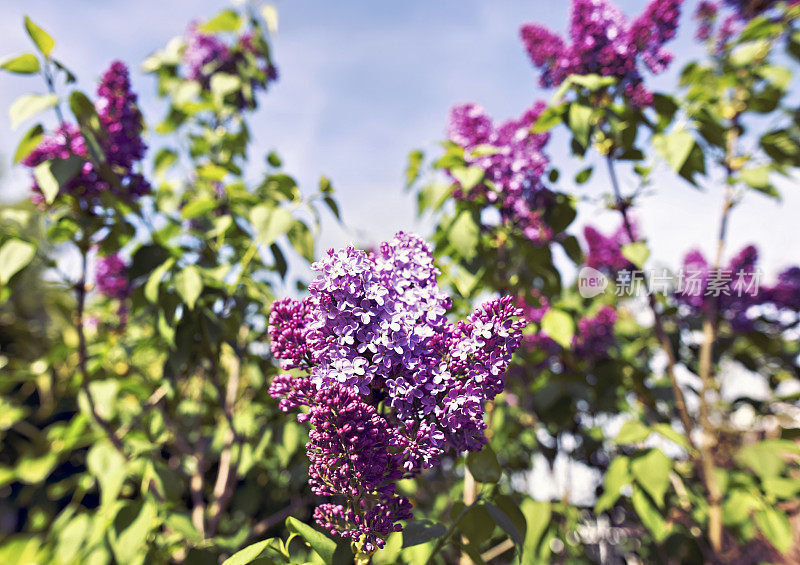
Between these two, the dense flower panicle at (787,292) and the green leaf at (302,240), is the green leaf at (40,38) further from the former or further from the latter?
the dense flower panicle at (787,292)

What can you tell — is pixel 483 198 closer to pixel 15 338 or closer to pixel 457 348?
pixel 457 348

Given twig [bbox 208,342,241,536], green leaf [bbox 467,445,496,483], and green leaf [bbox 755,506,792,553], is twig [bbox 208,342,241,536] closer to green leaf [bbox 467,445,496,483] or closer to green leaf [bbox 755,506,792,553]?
green leaf [bbox 467,445,496,483]

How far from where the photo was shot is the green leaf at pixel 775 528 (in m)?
1.96

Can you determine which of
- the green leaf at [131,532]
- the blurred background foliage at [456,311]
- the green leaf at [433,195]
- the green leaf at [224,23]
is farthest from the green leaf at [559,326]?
the green leaf at [224,23]

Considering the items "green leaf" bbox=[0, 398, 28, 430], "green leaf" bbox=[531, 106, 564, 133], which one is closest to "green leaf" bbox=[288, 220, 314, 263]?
"green leaf" bbox=[531, 106, 564, 133]

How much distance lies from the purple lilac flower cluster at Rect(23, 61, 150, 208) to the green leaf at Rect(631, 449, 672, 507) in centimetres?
206

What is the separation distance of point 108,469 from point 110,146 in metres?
1.23

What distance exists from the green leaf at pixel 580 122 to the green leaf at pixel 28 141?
176 centimetres

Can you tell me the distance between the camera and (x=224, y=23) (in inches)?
A: 93.7

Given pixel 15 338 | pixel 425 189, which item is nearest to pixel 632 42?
pixel 425 189

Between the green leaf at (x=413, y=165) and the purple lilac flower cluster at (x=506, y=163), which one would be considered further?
the green leaf at (x=413, y=165)

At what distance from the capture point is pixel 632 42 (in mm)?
1831

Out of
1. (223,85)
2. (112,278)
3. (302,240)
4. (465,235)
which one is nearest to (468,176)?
(465,235)

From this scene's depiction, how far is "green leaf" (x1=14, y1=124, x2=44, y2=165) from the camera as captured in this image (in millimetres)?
1582
